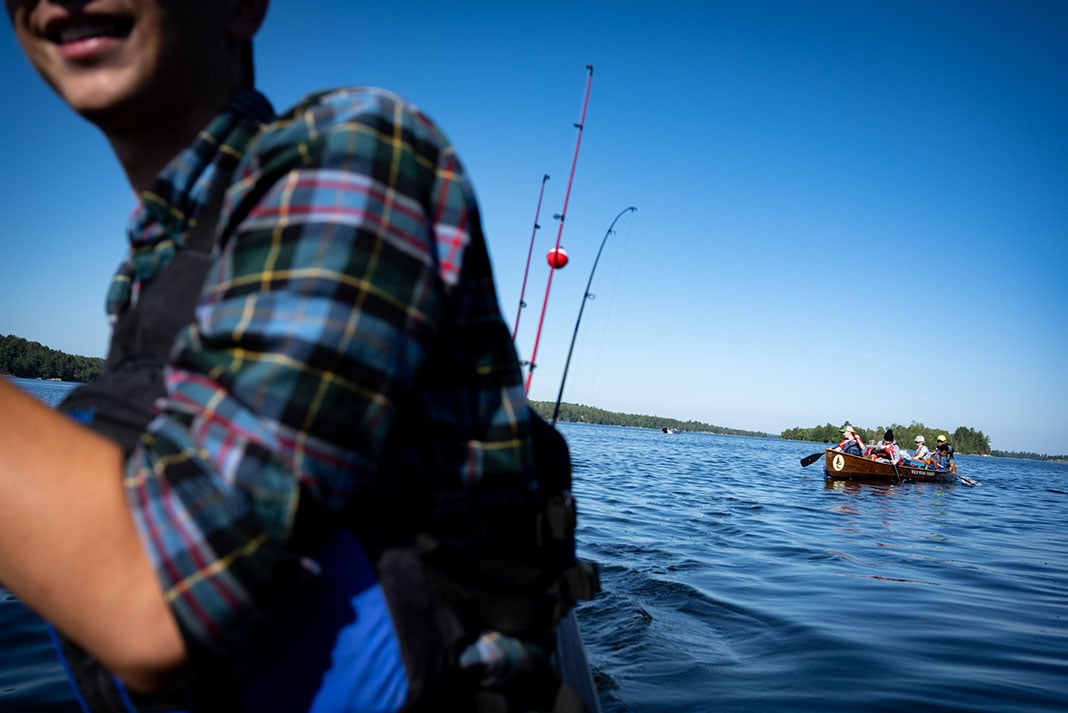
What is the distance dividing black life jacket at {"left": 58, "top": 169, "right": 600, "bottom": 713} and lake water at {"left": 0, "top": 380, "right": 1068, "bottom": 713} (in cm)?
384

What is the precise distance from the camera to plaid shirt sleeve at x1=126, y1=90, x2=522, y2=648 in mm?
739

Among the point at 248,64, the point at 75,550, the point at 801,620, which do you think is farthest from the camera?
the point at 801,620

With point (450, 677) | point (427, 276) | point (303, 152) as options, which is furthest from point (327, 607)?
point (303, 152)

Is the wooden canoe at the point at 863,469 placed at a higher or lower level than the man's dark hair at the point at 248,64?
lower

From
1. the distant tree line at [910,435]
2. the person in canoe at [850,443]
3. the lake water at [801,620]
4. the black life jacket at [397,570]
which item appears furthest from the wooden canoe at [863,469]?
the distant tree line at [910,435]

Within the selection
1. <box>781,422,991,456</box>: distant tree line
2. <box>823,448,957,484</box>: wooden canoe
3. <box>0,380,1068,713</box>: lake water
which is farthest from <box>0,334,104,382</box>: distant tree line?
<box>781,422,991,456</box>: distant tree line

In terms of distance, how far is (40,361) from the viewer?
244ft

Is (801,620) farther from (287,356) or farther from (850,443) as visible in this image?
(850,443)

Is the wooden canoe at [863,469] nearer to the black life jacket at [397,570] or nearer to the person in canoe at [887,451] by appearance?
the person in canoe at [887,451]

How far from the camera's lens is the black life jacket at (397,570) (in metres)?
0.91

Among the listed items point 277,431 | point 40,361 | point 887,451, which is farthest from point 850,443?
point 40,361

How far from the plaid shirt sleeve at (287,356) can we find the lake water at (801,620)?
14.1ft

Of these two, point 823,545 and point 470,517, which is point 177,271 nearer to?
point 470,517

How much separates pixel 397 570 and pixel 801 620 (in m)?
6.44
